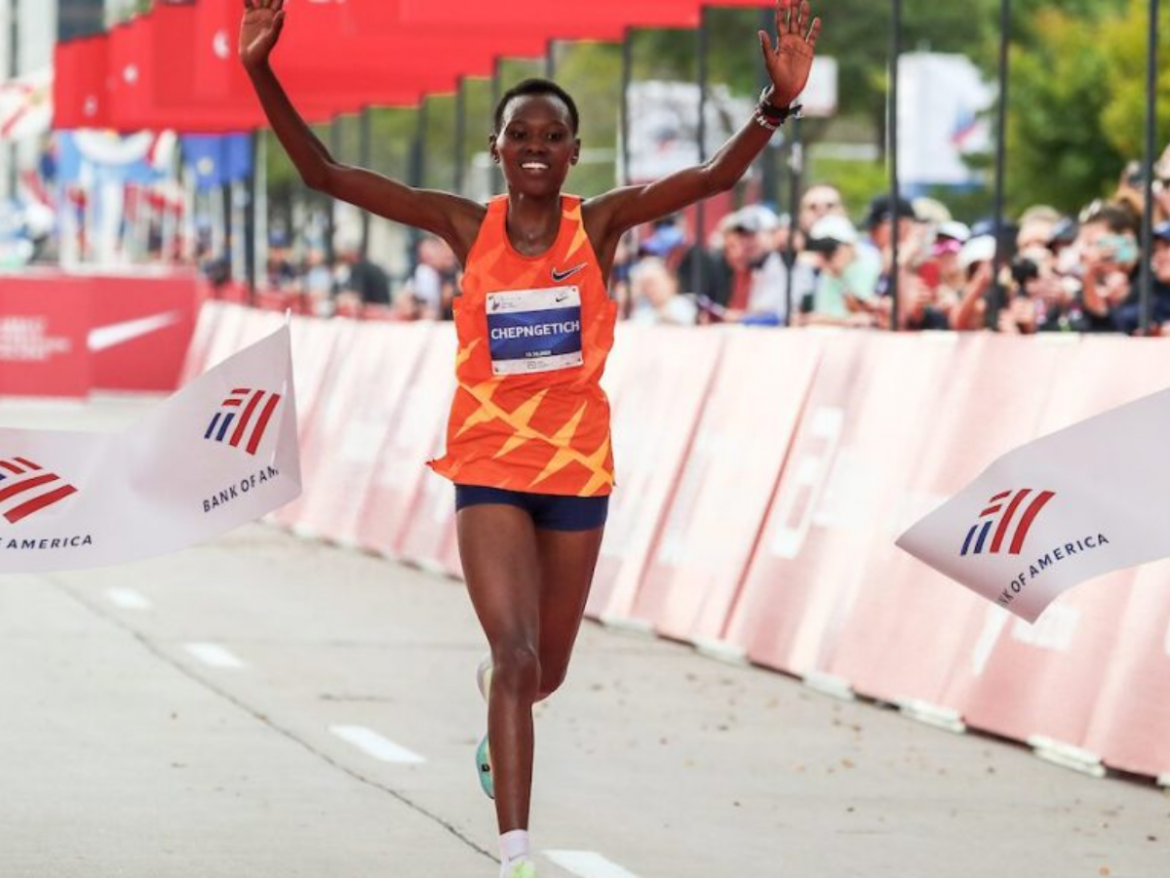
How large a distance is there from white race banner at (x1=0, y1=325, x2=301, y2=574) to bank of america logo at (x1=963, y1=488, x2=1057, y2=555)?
1629 millimetres

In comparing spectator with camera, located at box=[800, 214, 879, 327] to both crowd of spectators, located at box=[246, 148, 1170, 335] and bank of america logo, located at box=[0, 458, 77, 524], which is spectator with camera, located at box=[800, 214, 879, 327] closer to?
crowd of spectators, located at box=[246, 148, 1170, 335]

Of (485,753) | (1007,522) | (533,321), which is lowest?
(485,753)

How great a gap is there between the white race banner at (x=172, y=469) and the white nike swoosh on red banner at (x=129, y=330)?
31389 mm

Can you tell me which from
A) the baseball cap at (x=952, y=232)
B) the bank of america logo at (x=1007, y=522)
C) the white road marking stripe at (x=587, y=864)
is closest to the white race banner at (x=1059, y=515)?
the bank of america logo at (x=1007, y=522)

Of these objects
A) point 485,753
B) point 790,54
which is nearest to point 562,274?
point 790,54

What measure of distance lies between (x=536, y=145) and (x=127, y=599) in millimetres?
8361

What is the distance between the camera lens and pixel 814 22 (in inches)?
306

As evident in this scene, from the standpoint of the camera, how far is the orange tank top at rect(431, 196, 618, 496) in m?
7.66

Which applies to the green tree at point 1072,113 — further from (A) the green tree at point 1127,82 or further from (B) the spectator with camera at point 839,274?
(B) the spectator with camera at point 839,274

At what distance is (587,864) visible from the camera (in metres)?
8.34

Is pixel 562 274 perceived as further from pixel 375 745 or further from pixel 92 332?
pixel 92 332

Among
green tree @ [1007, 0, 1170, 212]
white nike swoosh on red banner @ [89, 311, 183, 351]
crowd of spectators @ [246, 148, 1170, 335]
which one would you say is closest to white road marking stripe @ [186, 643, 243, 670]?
crowd of spectators @ [246, 148, 1170, 335]

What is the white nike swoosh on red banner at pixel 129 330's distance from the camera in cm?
3934

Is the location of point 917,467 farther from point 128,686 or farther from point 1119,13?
point 1119,13
